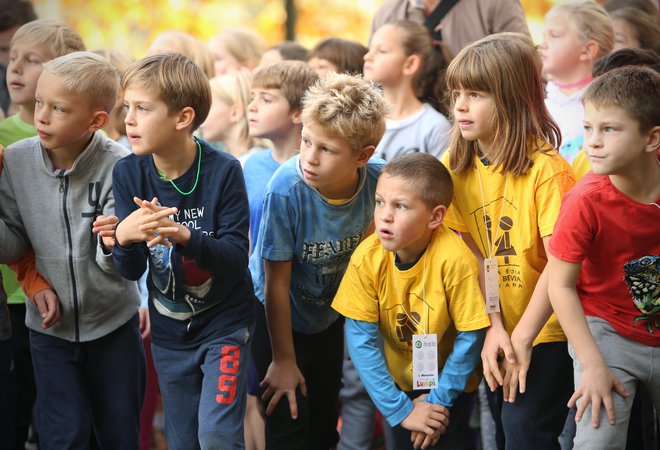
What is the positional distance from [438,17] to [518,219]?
2.17m

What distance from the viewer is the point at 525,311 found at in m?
2.97

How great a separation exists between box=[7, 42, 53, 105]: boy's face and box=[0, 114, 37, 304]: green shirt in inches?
4.0

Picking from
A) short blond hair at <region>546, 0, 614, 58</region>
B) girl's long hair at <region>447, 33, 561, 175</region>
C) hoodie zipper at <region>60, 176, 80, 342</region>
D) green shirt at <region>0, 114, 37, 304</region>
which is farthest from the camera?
short blond hair at <region>546, 0, 614, 58</region>

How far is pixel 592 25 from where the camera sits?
430 centimetres

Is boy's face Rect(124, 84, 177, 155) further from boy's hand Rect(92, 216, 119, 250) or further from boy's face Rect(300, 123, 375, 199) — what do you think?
boy's face Rect(300, 123, 375, 199)

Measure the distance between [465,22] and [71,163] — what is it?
2.47 meters

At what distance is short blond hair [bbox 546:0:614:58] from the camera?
431 centimetres

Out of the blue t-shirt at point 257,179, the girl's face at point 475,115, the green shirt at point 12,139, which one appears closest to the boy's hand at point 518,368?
the girl's face at point 475,115

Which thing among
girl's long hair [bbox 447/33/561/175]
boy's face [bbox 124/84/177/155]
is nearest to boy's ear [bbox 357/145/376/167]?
girl's long hair [bbox 447/33/561/175]

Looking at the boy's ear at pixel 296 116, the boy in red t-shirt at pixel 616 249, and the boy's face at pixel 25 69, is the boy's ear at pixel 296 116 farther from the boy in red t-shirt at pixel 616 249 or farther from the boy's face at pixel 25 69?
the boy in red t-shirt at pixel 616 249

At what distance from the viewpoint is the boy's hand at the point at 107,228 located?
2998mm

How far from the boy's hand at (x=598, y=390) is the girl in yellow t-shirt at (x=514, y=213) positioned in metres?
0.27

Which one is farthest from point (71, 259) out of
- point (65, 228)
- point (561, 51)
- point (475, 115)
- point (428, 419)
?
point (561, 51)

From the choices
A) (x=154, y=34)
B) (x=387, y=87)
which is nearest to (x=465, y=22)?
(x=387, y=87)
